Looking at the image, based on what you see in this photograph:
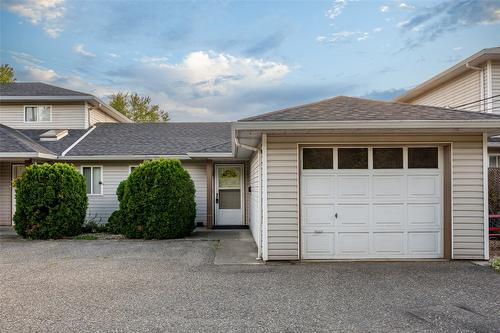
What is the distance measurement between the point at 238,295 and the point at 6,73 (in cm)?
3145

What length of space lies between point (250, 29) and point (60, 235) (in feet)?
34.2

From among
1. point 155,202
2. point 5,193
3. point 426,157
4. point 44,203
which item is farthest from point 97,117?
point 426,157

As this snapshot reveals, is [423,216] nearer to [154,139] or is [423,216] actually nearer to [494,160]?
[494,160]

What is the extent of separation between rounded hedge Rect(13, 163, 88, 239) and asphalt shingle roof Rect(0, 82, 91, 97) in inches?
220

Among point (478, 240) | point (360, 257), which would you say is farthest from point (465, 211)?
point (360, 257)

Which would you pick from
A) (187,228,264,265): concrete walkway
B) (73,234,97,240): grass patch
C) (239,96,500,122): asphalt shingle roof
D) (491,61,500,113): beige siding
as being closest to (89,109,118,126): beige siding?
(73,234,97,240): grass patch

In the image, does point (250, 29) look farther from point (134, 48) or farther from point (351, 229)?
point (351, 229)

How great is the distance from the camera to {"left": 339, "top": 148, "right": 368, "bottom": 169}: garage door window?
7.09 metres

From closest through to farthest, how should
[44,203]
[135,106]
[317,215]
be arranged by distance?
[317,215], [44,203], [135,106]

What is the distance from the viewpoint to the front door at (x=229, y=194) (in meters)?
12.7

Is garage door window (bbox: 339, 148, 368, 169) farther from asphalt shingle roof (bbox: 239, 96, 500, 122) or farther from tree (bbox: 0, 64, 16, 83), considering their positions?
tree (bbox: 0, 64, 16, 83)

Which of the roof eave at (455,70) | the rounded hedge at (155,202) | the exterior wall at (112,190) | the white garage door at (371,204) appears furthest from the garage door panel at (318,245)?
the roof eave at (455,70)

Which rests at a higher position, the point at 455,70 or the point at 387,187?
the point at 455,70

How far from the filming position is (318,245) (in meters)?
7.08
